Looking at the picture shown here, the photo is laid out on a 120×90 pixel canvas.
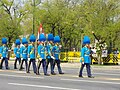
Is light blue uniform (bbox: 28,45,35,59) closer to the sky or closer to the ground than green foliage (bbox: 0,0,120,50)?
closer to the ground

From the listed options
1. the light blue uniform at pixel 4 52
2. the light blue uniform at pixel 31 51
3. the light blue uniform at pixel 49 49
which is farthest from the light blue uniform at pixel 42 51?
the light blue uniform at pixel 4 52

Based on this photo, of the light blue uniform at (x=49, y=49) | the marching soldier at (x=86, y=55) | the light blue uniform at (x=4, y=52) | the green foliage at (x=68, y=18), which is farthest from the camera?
the green foliage at (x=68, y=18)

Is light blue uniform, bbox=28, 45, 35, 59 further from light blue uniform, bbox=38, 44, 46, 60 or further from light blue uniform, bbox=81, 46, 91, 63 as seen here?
light blue uniform, bbox=81, 46, 91, 63

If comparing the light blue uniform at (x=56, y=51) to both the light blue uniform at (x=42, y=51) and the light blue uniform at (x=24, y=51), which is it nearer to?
the light blue uniform at (x=42, y=51)

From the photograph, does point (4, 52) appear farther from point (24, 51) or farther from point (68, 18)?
point (68, 18)

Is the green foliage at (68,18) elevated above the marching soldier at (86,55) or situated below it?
above

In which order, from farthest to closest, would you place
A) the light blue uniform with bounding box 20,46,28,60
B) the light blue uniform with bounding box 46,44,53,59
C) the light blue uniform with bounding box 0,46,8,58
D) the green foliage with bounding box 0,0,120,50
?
1. the green foliage with bounding box 0,0,120,50
2. the light blue uniform with bounding box 0,46,8,58
3. the light blue uniform with bounding box 20,46,28,60
4. the light blue uniform with bounding box 46,44,53,59

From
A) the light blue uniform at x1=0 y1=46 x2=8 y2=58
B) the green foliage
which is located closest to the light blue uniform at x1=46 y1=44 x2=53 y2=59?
the light blue uniform at x1=0 y1=46 x2=8 y2=58

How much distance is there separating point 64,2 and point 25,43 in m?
24.9

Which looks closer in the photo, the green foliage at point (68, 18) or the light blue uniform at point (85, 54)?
the light blue uniform at point (85, 54)

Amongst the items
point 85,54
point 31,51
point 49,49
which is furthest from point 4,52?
point 85,54

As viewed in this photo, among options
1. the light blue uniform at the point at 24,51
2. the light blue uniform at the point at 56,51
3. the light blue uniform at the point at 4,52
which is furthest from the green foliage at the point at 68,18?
the light blue uniform at the point at 56,51

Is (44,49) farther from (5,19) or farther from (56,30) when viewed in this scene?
(5,19)

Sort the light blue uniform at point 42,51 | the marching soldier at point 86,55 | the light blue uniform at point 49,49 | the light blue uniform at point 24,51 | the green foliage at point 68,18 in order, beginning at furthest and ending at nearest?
the green foliage at point 68,18 < the light blue uniform at point 24,51 < the light blue uniform at point 49,49 < the light blue uniform at point 42,51 < the marching soldier at point 86,55
